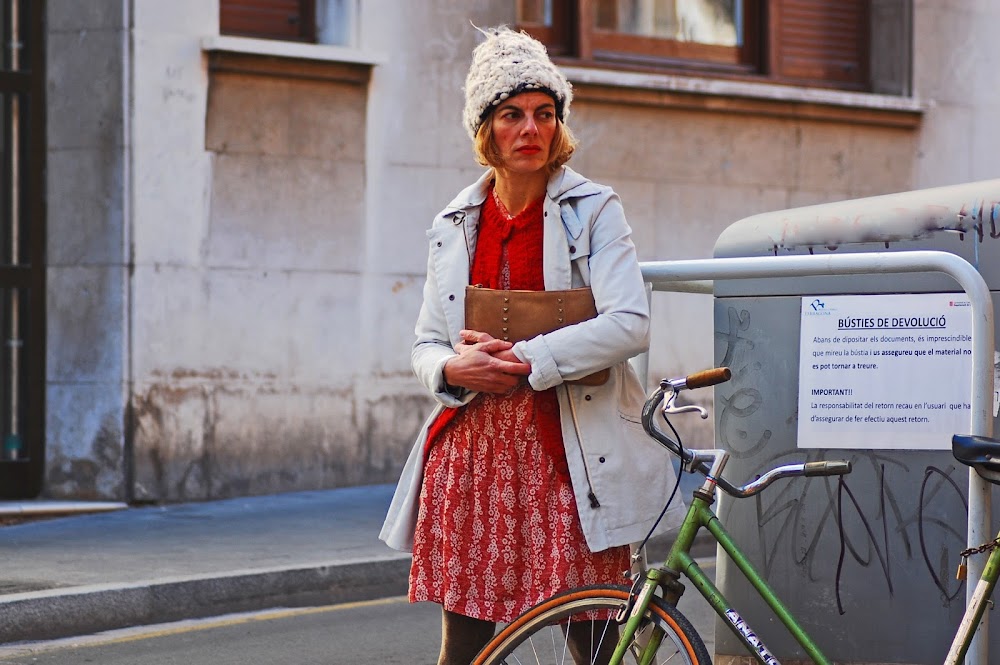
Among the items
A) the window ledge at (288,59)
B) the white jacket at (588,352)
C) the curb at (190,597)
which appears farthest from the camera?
the window ledge at (288,59)

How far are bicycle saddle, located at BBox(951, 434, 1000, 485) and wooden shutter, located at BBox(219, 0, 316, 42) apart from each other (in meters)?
7.72

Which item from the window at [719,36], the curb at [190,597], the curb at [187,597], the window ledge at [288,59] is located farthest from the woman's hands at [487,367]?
the window at [719,36]

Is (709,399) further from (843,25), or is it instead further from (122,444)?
(122,444)

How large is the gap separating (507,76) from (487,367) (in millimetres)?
661

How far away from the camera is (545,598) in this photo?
3.54 m

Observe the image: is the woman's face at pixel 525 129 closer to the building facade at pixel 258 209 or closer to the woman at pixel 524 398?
the woman at pixel 524 398

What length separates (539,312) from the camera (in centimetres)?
357

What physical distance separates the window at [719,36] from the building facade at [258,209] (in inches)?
1.7

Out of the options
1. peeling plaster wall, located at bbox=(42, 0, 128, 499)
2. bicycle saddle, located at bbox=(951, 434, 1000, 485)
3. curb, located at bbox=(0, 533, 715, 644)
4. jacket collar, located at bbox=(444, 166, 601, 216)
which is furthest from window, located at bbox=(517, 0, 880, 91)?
bicycle saddle, located at bbox=(951, 434, 1000, 485)

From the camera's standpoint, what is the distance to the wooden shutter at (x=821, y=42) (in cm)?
1238

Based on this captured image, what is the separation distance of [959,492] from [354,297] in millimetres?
6870

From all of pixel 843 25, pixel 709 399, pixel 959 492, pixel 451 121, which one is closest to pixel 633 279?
pixel 959 492

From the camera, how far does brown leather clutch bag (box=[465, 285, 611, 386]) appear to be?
3568 millimetres

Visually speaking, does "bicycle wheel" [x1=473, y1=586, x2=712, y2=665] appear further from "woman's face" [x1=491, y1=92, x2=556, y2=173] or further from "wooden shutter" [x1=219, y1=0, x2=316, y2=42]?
"wooden shutter" [x1=219, y1=0, x2=316, y2=42]
